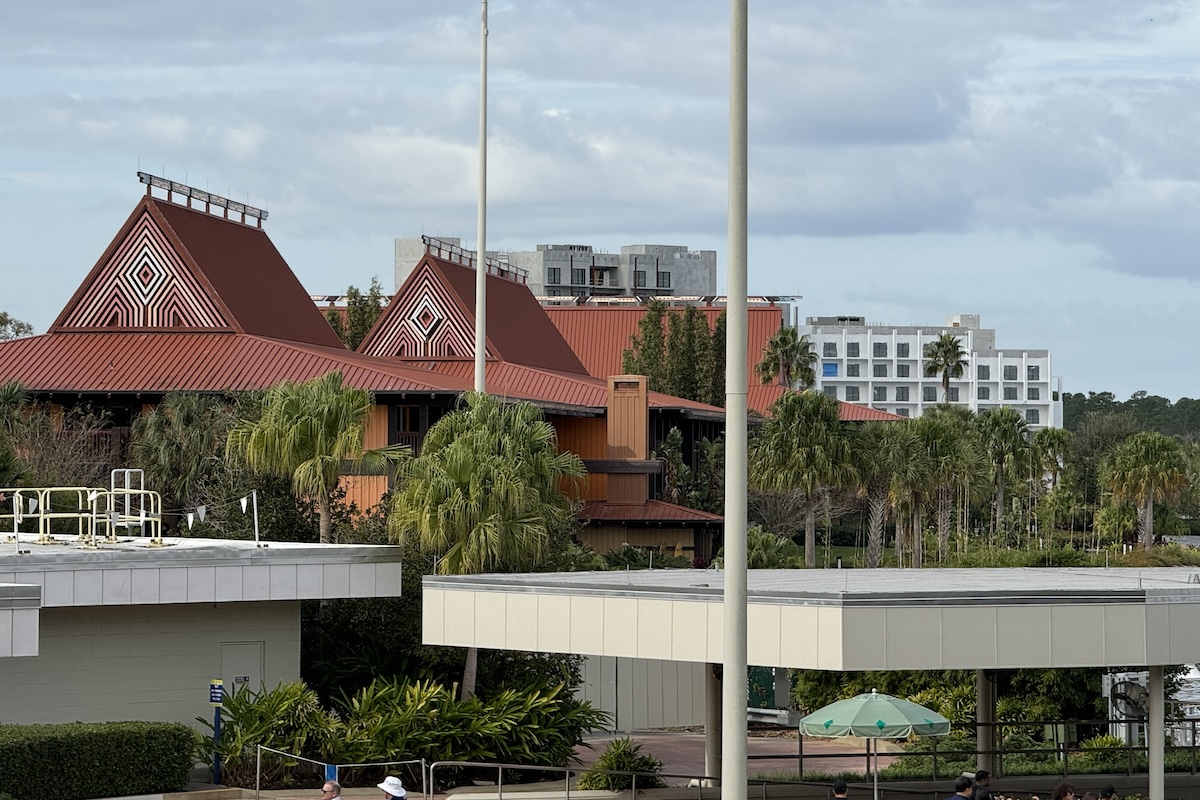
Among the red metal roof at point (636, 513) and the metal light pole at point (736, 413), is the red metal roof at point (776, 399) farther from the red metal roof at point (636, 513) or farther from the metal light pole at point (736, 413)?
the metal light pole at point (736, 413)

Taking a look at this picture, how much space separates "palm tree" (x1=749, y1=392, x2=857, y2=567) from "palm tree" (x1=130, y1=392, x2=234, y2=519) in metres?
21.6

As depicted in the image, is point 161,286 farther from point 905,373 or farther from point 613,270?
point 613,270

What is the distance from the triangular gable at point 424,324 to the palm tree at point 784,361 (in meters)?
28.7

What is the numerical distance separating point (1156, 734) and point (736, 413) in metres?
8.55

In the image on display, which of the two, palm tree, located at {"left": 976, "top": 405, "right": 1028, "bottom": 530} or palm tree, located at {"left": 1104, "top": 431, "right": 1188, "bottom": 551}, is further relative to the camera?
palm tree, located at {"left": 976, "top": 405, "right": 1028, "bottom": 530}

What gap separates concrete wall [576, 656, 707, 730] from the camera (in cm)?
3431

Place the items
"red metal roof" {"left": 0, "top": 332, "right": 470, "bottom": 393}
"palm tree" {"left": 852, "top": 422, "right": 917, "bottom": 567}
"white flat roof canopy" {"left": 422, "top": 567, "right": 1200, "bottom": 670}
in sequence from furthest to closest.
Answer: "palm tree" {"left": 852, "top": 422, "right": 917, "bottom": 567}, "red metal roof" {"left": 0, "top": 332, "right": 470, "bottom": 393}, "white flat roof canopy" {"left": 422, "top": 567, "right": 1200, "bottom": 670}

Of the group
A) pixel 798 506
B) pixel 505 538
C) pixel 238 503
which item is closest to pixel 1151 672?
pixel 505 538

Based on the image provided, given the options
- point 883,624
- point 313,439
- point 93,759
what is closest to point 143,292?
point 313,439

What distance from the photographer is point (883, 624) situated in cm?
1858

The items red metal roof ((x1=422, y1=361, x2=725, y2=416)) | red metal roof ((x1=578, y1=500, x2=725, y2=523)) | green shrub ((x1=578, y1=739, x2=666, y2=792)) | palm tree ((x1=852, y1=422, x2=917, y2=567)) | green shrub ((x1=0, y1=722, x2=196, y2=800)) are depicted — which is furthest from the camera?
palm tree ((x1=852, y1=422, x2=917, y2=567))

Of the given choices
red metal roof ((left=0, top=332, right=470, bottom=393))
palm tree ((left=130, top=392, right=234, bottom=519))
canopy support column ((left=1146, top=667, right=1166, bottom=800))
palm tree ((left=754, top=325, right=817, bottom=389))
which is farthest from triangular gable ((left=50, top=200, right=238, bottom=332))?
palm tree ((left=754, top=325, right=817, bottom=389))

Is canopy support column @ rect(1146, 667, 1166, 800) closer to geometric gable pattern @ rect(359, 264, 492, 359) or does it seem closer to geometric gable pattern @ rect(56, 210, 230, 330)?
geometric gable pattern @ rect(56, 210, 230, 330)

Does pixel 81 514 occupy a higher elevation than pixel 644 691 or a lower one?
higher
